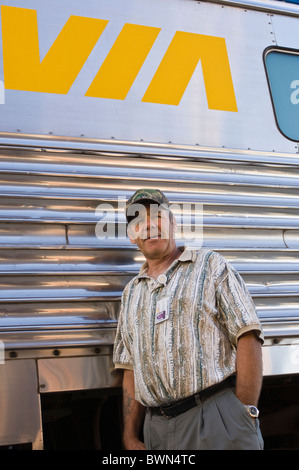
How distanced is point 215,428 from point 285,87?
1.85 meters

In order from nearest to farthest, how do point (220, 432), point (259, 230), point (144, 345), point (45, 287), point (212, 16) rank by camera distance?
point (220, 432)
point (144, 345)
point (45, 287)
point (259, 230)
point (212, 16)

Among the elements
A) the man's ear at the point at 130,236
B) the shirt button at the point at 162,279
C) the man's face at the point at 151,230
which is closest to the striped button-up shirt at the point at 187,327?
the shirt button at the point at 162,279

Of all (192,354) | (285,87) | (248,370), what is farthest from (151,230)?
(285,87)

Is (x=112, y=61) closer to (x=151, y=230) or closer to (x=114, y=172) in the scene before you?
(x=114, y=172)

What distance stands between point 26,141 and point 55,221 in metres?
0.36

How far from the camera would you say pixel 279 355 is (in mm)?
2869

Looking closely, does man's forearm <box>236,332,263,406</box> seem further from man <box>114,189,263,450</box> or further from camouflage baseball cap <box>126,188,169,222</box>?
camouflage baseball cap <box>126,188,169,222</box>

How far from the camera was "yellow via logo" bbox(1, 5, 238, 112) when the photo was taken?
2.82 m

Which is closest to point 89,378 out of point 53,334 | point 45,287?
point 53,334

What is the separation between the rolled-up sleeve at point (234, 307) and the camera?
7.75 feet

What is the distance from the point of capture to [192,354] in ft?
7.69

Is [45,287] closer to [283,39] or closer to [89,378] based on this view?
[89,378]

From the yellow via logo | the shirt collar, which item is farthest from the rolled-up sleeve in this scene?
the yellow via logo

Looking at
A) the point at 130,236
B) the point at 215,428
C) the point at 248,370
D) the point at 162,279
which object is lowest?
the point at 215,428
